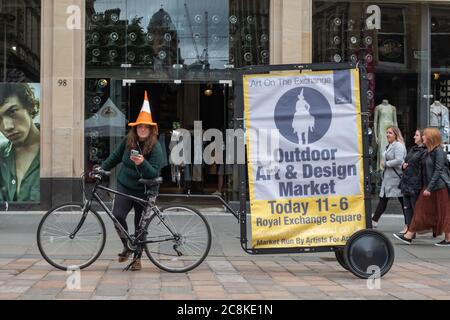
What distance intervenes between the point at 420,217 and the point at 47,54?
7890mm

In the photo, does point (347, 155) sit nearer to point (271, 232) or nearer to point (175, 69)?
point (271, 232)

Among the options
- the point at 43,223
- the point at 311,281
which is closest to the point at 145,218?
the point at 43,223

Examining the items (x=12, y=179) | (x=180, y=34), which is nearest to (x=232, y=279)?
(x=12, y=179)

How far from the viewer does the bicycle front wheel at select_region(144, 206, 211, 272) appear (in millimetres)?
6672

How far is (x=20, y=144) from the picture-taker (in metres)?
12.4

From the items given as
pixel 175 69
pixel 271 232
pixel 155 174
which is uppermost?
pixel 175 69

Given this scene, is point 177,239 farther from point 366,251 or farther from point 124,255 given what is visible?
point 366,251

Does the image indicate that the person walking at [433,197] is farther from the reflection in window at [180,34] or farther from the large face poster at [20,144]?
the large face poster at [20,144]

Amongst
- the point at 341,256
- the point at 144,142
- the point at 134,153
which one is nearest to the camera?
the point at 134,153

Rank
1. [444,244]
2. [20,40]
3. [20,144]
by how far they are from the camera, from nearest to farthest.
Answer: [444,244]
[20,144]
[20,40]

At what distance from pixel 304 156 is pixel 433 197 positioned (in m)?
3.56

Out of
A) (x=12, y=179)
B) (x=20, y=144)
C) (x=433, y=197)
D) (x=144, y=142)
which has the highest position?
(x=20, y=144)

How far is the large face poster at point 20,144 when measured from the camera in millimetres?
12352
